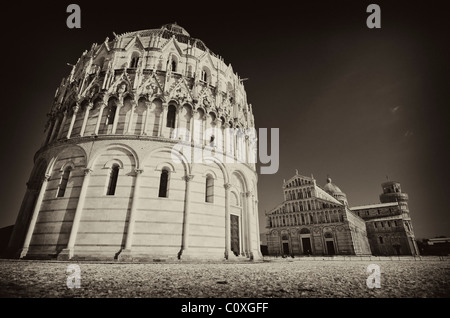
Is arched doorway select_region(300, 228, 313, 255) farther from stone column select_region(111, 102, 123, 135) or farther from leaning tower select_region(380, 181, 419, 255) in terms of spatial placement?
stone column select_region(111, 102, 123, 135)

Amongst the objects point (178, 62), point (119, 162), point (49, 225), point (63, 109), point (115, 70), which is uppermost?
point (178, 62)

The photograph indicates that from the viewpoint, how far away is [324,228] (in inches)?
1896

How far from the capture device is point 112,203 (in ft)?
43.9

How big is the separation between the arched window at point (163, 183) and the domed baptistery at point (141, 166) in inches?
2.8

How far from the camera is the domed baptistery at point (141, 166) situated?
13062 millimetres

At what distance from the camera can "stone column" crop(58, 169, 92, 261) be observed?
11953mm

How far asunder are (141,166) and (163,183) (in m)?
1.87

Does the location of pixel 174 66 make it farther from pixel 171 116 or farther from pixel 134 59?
pixel 171 116

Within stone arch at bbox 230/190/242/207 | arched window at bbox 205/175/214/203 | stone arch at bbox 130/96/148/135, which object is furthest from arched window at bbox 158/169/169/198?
stone arch at bbox 230/190/242/207

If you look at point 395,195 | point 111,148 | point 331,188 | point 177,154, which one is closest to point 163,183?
point 177,154

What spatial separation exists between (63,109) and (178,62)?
34.0 ft

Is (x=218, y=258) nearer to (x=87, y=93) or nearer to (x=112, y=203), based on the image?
(x=112, y=203)
